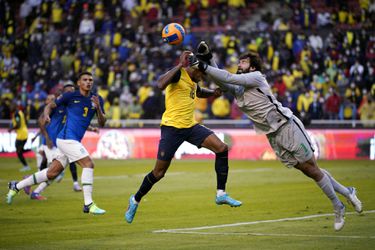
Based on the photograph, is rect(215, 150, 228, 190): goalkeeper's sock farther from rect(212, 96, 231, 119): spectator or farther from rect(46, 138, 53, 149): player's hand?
rect(212, 96, 231, 119): spectator

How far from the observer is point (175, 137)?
46.5 ft

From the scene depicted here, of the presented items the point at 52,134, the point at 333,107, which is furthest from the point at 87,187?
the point at 333,107

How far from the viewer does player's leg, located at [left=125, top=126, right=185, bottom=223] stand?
46.0ft

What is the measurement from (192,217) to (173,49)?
79.5 feet

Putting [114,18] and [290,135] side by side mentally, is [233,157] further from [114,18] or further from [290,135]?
[290,135]

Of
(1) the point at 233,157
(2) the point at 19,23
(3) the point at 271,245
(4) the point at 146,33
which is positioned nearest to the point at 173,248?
(3) the point at 271,245

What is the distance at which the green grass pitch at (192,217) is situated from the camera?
12.4 metres

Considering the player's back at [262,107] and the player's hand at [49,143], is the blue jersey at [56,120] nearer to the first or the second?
the player's hand at [49,143]

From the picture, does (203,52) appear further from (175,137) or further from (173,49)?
(173,49)

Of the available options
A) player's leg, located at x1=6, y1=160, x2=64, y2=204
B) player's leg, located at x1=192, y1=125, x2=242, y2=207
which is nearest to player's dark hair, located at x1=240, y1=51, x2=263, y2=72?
player's leg, located at x1=192, y1=125, x2=242, y2=207

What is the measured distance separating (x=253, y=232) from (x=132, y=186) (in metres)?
9.51

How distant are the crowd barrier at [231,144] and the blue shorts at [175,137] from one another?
18405 mm

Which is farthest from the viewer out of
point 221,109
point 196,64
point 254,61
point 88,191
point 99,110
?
point 221,109

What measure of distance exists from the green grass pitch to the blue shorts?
117cm
